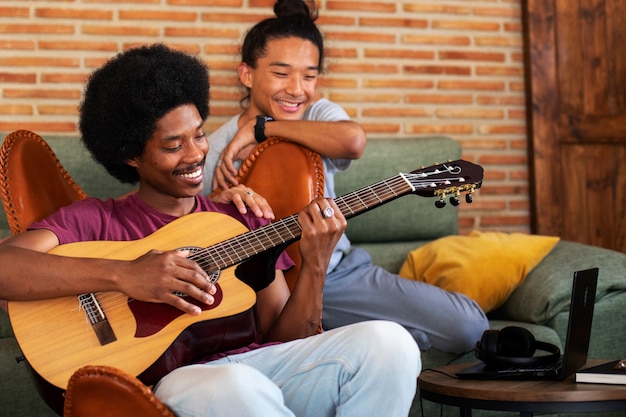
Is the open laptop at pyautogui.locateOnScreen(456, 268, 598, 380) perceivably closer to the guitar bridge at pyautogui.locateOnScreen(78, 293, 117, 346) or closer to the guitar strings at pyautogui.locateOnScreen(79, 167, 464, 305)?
the guitar strings at pyautogui.locateOnScreen(79, 167, 464, 305)

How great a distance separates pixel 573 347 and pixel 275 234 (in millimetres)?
821

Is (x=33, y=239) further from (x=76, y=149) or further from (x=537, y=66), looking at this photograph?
(x=537, y=66)

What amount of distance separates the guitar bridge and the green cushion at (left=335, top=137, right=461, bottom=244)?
1.57 metres

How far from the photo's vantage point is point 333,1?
384 centimetres

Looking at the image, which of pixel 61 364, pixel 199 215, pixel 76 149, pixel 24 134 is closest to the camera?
pixel 61 364

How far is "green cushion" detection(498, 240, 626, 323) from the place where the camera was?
2.88 metres

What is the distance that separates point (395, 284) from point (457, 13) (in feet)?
5.65

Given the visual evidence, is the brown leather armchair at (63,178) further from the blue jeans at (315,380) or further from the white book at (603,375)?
the white book at (603,375)

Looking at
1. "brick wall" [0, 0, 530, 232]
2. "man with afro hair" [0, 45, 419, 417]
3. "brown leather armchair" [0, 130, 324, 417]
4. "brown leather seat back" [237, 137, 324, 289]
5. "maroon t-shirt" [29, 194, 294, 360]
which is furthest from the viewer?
"brick wall" [0, 0, 530, 232]

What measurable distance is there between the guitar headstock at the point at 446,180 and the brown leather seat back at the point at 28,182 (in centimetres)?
95

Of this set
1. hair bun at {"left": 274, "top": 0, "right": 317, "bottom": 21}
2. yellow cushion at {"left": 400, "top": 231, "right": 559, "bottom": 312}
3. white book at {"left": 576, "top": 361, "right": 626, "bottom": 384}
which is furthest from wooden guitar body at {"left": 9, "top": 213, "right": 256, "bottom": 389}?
yellow cushion at {"left": 400, "top": 231, "right": 559, "bottom": 312}

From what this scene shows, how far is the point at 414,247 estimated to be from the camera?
134 inches

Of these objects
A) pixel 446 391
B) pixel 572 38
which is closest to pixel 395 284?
pixel 446 391

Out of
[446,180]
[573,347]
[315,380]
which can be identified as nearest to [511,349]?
[573,347]
